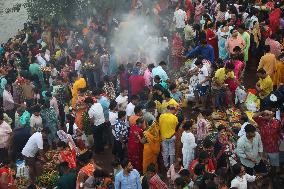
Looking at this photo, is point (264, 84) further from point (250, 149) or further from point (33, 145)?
point (33, 145)

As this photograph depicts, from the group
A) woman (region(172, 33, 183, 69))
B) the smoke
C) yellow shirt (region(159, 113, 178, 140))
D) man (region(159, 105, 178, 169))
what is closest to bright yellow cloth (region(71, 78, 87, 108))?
the smoke

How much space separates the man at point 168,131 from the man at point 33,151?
2641 millimetres

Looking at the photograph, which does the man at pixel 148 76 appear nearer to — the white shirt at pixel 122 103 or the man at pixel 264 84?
the white shirt at pixel 122 103

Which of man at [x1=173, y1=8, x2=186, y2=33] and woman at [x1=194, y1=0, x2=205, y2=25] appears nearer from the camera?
woman at [x1=194, y1=0, x2=205, y2=25]

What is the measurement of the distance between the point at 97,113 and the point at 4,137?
7.39 feet

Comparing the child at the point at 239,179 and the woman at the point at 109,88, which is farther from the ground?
the woman at the point at 109,88

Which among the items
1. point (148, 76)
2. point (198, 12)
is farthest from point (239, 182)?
point (198, 12)

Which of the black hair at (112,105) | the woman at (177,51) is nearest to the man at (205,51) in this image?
the woman at (177,51)

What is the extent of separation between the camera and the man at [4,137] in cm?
1063

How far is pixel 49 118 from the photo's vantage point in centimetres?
1116

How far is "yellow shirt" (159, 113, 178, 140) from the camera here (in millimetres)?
9422

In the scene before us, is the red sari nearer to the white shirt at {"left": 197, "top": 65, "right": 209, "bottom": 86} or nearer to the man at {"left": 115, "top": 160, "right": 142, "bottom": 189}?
the man at {"left": 115, "top": 160, "right": 142, "bottom": 189}

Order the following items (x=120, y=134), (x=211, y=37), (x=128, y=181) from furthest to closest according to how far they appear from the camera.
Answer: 1. (x=211, y=37)
2. (x=120, y=134)
3. (x=128, y=181)

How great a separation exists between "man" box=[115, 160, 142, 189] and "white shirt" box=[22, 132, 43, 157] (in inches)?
98.8
